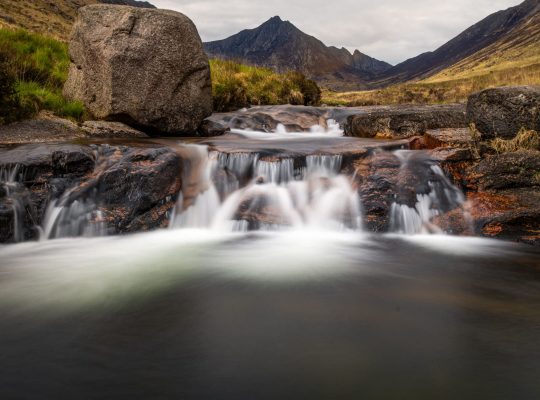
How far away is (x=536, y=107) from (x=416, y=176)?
2208mm

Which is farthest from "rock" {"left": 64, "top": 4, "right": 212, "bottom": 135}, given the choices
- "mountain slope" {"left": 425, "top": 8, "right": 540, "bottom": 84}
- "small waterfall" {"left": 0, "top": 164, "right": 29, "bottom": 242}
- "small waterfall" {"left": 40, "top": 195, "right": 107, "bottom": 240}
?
"mountain slope" {"left": 425, "top": 8, "right": 540, "bottom": 84}

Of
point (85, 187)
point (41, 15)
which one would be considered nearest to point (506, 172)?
point (85, 187)

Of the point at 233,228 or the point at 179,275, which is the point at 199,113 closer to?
the point at 233,228

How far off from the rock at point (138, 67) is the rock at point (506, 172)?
5967 mm

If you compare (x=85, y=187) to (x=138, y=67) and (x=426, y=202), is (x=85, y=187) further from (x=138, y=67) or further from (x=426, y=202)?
(x=426, y=202)

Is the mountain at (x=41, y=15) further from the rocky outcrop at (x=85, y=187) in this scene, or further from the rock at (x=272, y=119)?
the rocky outcrop at (x=85, y=187)

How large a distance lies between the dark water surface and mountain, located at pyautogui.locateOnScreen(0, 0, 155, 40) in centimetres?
4226

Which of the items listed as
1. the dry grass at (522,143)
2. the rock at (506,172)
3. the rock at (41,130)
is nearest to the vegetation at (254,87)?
the rock at (41,130)

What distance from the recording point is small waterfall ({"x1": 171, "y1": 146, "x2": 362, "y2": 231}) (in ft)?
19.8

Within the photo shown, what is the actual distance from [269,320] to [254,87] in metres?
13.6

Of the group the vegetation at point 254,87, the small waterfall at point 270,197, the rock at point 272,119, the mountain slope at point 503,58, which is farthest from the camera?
the mountain slope at point 503,58

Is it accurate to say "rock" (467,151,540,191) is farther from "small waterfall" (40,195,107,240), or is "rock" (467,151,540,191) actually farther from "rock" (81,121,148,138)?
"rock" (81,121,148,138)

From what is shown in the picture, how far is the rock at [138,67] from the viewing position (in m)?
8.54

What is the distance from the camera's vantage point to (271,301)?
3727 mm
